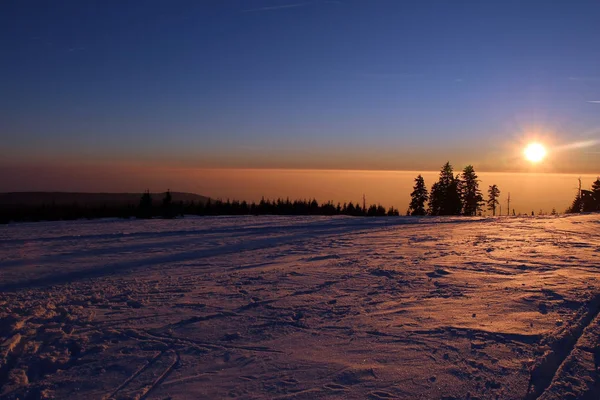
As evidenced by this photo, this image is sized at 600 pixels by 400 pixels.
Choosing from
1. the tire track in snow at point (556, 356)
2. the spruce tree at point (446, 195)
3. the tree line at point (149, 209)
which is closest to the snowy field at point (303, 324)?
the tire track in snow at point (556, 356)

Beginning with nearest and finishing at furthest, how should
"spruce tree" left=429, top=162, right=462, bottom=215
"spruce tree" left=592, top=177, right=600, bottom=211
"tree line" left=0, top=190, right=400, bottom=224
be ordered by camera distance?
1. "tree line" left=0, top=190, right=400, bottom=224
2. "spruce tree" left=592, top=177, right=600, bottom=211
3. "spruce tree" left=429, top=162, right=462, bottom=215

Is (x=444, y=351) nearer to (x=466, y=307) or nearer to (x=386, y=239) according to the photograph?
(x=466, y=307)

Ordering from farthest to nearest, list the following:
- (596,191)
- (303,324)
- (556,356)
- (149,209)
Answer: (596,191)
(149,209)
(303,324)
(556,356)

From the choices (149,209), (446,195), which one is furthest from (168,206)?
(446,195)

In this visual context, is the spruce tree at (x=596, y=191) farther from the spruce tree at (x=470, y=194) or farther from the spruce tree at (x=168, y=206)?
the spruce tree at (x=168, y=206)

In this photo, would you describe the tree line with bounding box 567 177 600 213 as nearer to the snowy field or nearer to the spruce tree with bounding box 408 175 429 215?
the spruce tree with bounding box 408 175 429 215

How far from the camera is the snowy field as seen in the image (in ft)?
15.3

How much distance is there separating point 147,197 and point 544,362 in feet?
90.3

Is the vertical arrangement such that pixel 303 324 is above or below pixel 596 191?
below

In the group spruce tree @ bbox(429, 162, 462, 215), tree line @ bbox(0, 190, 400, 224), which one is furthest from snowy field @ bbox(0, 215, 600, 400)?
spruce tree @ bbox(429, 162, 462, 215)

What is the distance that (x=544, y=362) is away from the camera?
4.98 metres

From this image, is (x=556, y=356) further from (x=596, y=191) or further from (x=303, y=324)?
(x=596, y=191)

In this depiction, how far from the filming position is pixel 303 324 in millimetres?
6504

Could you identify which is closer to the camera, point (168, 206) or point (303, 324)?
point (303, 324)
